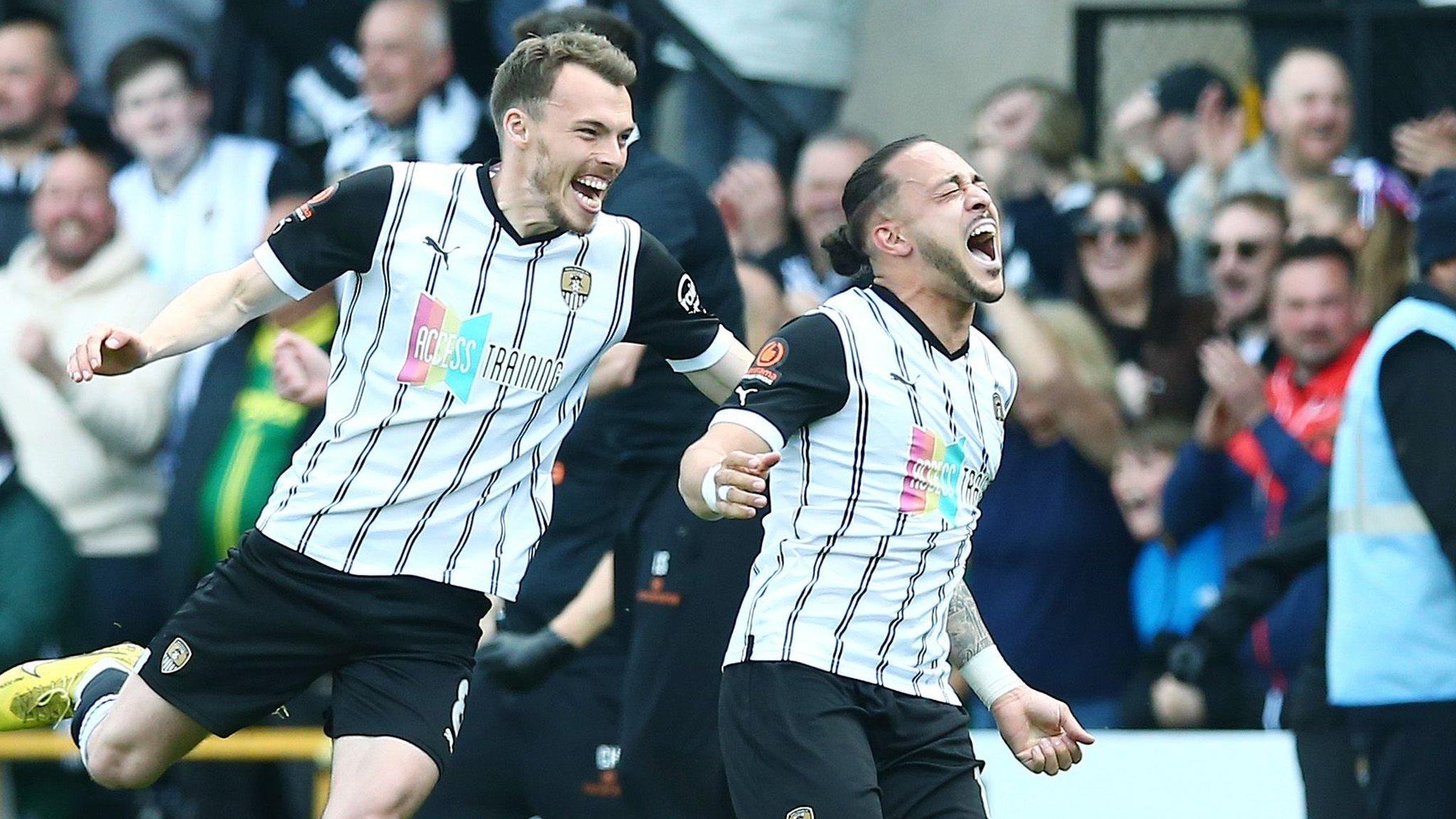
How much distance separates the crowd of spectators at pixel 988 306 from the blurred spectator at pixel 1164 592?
1cm

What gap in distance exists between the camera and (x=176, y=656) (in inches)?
227

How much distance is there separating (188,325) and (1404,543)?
3541mm

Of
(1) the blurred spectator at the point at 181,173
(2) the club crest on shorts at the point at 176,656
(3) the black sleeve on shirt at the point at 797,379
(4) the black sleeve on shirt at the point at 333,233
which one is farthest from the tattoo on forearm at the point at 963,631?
(1) the blurred spectator at the point at 181,173

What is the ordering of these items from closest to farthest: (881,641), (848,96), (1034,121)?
(881,641) < (1034,121) < (848,96)

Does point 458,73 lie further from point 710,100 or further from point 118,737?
point 118,737

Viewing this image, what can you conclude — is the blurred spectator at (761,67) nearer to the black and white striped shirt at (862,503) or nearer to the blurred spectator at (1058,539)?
the blurred spectator at (1058,539)

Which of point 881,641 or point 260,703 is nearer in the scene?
point 881,641

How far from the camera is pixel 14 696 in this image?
245 inches

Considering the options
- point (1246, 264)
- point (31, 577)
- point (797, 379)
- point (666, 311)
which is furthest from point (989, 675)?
point (31, 577)

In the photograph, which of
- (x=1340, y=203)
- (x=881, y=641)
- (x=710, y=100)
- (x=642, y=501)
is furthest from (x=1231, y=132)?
(x=881, y=641)

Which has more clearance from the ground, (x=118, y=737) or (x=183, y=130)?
(x=183, y=130)

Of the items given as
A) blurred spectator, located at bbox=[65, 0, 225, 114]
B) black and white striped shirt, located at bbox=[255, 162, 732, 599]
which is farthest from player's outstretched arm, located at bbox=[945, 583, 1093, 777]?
blurred spectator, located at bbox=[65, 0, 225, 114]

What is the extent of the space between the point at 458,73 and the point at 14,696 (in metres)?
4.13

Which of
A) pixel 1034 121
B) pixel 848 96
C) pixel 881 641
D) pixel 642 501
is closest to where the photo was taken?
pixel 881 641
